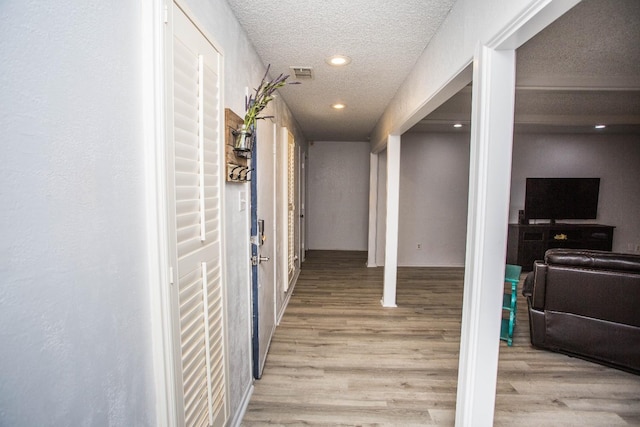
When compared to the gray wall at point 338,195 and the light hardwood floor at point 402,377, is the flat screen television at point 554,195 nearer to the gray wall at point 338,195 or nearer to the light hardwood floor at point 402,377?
the light hardwood floor at point 402,377

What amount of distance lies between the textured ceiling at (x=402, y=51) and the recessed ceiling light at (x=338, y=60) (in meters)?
0.06

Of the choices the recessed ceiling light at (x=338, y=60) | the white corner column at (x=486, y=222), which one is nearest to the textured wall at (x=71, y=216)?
the white corner column at (x=486, y=222)

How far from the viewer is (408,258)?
5.70 m

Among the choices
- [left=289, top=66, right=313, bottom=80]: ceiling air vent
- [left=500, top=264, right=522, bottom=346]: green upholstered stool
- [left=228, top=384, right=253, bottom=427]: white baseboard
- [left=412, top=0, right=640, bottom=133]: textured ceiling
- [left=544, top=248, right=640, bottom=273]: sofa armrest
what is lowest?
[left=228, top=384, right=253, bottom=427]: white baseboard

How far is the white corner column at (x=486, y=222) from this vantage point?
1.25 meters

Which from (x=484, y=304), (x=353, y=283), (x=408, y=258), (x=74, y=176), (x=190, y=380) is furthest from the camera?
(x=408, y=258)

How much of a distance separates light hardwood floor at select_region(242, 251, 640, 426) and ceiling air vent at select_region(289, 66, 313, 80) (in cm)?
238

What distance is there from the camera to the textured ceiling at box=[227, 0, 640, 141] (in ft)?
5.46

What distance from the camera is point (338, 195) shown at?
688cm

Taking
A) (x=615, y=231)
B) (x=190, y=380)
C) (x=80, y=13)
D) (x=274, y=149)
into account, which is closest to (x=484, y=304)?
(x=190, y=380)

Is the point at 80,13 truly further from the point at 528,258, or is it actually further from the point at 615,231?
the point at 615,231

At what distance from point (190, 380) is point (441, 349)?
2.29 metres

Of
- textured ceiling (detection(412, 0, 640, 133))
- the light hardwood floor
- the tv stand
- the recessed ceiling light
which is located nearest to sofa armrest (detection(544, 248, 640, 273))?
the light hardwood floor

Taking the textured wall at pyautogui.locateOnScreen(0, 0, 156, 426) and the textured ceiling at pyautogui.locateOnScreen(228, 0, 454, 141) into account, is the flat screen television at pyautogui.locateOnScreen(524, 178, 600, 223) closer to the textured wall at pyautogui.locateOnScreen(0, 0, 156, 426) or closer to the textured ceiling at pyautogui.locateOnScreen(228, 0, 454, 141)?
the textured ceiling at pyautogui.locateOnScreen(228, 0, 454, 141)
